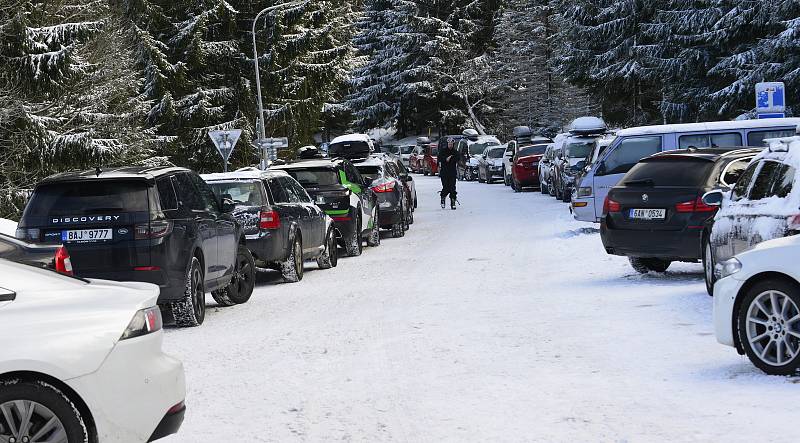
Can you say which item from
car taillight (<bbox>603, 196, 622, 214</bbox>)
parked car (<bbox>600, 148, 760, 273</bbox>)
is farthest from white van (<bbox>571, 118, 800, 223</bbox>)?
car taillight (<bbox>603, 196, 622, 214</bbox>)

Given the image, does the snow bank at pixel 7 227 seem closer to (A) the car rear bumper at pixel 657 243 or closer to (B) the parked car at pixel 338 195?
(B) the parked car at pixel 338 195

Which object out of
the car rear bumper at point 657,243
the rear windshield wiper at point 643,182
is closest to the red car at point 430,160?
the rear windshield wiper at point 643,182

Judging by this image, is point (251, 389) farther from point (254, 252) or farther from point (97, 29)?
point (97, 29)

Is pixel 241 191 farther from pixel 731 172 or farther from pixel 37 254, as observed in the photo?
pixel 37 254

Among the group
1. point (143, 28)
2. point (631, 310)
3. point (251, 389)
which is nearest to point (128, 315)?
point (251, 389)

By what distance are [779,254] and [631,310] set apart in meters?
4.18

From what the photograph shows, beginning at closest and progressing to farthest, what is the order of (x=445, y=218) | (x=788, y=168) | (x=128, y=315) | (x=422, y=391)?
(x=128, y=315) → (x=422, y=391) → (x=788, y=168) → (x=445, y=218)

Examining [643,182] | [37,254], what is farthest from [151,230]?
[643,182]

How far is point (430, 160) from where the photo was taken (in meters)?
73.2

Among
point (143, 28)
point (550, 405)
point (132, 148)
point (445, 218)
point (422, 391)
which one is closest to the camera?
point (550, 405)

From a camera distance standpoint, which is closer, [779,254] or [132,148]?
[779,254]

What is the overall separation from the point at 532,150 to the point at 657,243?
31.2 metres

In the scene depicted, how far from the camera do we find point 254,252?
17.2 m

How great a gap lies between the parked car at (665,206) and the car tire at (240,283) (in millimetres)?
4503
